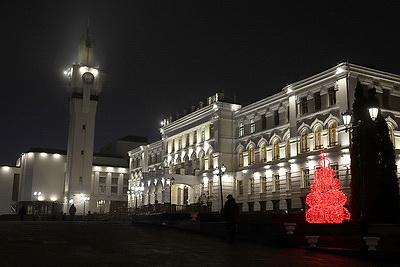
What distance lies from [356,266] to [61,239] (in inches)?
463

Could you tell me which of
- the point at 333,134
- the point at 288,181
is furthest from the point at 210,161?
the point at 333,134

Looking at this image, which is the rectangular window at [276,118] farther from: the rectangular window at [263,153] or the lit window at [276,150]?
the rectangular window at [263,153]

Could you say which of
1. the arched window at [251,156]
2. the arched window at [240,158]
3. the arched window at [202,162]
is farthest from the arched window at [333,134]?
the arched window at [202,162]

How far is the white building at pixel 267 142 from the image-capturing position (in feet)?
126

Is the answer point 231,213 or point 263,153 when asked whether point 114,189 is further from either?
point 231,213

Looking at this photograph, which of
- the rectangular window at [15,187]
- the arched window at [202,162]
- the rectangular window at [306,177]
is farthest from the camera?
the rectangular window at [15,187]

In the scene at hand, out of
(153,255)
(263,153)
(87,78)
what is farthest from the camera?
(87,78)

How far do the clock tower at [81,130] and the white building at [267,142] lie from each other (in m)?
12.3

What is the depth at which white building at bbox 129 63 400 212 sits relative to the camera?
38.3m

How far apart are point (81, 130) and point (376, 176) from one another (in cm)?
5479

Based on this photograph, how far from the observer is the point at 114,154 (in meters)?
91.6

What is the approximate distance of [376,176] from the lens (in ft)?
78.8

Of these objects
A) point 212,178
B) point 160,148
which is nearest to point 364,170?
point 212,178

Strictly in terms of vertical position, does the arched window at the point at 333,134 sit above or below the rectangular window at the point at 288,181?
above
